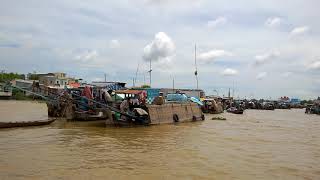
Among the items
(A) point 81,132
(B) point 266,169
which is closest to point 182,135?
(A) point 81,132

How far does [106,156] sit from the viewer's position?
12.1 m

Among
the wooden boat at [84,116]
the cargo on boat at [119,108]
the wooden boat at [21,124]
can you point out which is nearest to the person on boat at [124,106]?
the cargo on boat at [119,108]

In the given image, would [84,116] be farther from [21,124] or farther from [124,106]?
[21,124]

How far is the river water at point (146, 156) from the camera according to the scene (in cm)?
1000

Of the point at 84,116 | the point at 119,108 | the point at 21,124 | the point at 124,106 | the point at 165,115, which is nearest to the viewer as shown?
the point at 21,124

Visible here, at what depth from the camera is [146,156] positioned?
1256 centimetres

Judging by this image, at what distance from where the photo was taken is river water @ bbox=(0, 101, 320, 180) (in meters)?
10.0

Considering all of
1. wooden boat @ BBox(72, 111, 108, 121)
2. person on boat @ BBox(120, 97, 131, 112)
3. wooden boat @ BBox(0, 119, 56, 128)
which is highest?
person on boat @ BBox(120, 97, 131, 112)

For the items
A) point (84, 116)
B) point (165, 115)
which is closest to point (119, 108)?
point (84, 116)

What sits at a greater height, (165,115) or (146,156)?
(165,115)

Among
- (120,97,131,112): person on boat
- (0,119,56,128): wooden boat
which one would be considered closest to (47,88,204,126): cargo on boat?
(120,97,131,112): person on boat

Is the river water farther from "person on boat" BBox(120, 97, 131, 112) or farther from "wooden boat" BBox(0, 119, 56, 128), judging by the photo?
"person on boat" BBox(120, 97, 131, 112)

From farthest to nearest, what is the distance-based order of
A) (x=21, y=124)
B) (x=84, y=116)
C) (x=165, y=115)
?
(x=165, y=115), (x=84, y=116), (x=21, y=124)

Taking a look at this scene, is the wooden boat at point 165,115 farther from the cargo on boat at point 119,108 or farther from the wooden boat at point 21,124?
the wooden boat at point 21,124
